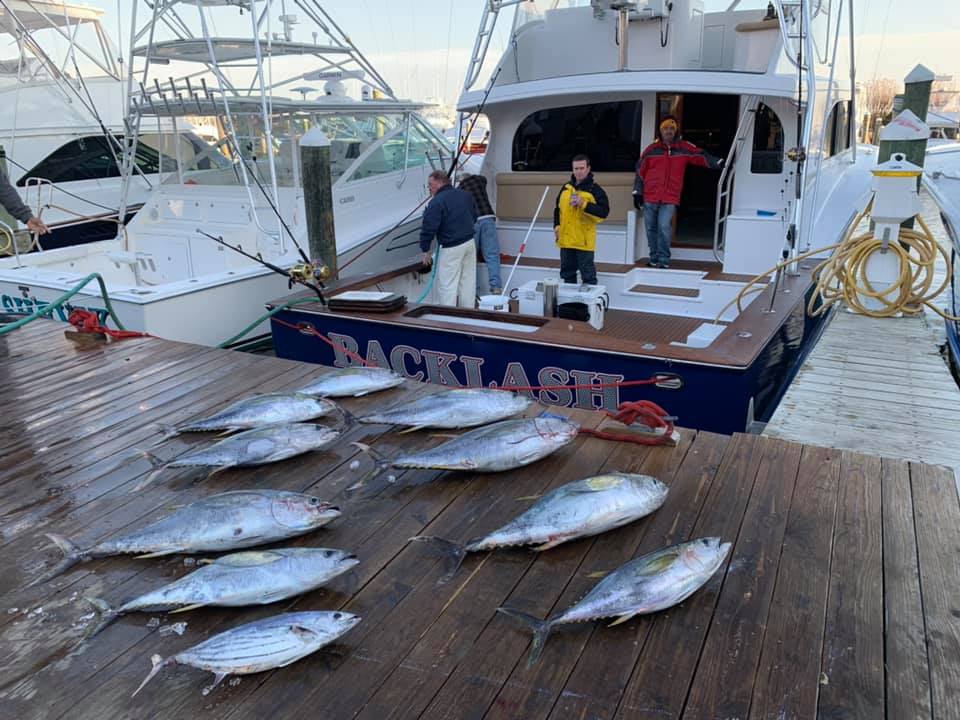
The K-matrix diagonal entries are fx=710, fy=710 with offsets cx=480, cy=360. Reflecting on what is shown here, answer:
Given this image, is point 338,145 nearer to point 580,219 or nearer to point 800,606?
point 580,219

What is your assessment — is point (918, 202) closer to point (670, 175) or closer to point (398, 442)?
point (670, 175)

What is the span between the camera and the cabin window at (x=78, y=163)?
1360 cm

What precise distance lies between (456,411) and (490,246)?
16.8 ft

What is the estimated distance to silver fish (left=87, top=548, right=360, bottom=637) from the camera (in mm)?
2154

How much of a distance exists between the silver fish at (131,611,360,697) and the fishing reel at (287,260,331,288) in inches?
173

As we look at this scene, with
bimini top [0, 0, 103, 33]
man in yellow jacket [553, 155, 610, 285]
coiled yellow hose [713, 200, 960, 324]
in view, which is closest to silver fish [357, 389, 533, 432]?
coiled yellow hose [713, 200, 960, 324]

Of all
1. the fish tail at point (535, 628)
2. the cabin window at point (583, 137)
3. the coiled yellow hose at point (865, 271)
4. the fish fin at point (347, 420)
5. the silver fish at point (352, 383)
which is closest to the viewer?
the fish tail at point (535, 628)

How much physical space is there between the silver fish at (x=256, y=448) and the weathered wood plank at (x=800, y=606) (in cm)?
191

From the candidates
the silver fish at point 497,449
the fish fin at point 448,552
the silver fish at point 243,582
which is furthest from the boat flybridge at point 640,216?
the silver fish at point 243,582

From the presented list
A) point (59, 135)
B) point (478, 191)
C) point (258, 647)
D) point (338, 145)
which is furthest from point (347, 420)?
point (59, 135)

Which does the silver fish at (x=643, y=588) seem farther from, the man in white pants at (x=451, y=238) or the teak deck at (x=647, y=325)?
the man in white pants at (x=451, y=238)

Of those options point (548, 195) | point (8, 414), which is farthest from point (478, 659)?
point (548, 195)

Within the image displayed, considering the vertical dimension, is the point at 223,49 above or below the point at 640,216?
above

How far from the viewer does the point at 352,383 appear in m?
3.81
